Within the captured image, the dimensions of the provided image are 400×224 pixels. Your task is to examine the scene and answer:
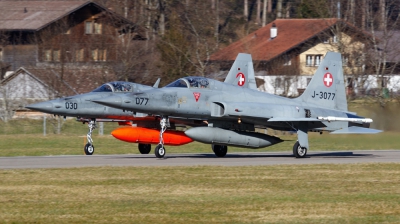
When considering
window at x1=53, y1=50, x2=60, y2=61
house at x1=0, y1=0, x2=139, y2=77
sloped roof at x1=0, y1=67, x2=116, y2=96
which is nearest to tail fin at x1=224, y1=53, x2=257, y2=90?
sloped roof at x1=0, y1=67, x2=116, y2=96

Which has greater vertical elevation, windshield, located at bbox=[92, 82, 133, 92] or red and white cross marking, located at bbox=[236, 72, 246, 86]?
red and white cross marking, located at bbox=[236, 72, 246, 86]

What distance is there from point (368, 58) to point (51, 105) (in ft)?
81.4

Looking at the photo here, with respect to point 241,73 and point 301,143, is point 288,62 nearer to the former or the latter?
point 241,73

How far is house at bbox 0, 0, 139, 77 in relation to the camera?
142 feet

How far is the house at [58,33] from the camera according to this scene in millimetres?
43281

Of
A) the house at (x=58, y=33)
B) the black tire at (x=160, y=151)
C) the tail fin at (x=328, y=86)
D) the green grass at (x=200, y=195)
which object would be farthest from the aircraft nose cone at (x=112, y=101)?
the house at (x=58, y=33)

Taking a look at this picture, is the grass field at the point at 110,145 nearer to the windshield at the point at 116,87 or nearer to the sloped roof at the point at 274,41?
the windshield at the point at 116,87

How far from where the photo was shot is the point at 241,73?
23734 mm

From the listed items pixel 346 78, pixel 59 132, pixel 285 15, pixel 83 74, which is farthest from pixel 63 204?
pixel 285 15

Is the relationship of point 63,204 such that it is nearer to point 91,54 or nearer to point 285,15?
point 91,54

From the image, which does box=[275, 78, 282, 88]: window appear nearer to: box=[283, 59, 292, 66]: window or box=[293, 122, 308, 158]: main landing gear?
box=[283, 59, 292, 66]: window

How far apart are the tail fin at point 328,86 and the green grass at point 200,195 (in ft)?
17.9

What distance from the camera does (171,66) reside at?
136ft

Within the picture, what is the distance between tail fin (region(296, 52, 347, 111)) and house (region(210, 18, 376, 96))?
17370mm
